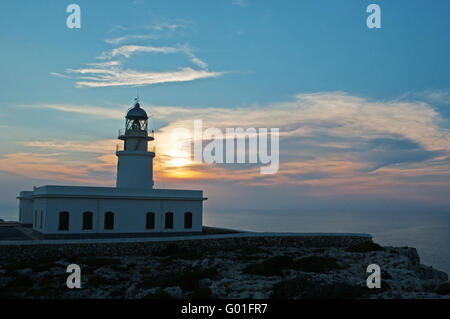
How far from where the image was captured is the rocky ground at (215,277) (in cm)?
1179

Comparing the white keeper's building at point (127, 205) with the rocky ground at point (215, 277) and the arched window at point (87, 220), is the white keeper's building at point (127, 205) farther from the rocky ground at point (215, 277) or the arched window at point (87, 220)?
the rocky ground at point (215, 277)

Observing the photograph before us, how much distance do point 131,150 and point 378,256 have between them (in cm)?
1655

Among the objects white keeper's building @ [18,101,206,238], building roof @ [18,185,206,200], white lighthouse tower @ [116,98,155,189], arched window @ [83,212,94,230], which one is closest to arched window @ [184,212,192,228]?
white keeper's building @ [18,101,206,238]

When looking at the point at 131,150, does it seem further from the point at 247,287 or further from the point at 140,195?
the point at 247,287

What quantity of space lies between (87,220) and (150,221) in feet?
12.2

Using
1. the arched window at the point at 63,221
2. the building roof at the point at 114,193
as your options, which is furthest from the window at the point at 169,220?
the arched window at the point at 63,221

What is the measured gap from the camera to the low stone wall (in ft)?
58.3

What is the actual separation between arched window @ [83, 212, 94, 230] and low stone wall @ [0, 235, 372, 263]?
3.86m

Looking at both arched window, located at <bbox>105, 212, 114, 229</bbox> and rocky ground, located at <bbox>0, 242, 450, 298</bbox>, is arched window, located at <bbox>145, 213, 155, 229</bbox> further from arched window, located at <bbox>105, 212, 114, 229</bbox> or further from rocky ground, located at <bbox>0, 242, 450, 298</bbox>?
rocky ground, located at <bbox>0, 242, 450, 298</bbox>

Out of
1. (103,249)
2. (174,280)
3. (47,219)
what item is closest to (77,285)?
(174,280)

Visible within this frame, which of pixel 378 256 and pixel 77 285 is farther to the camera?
pixel 378 256

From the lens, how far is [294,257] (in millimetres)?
19391

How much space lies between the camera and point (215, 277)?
14.3 metres
